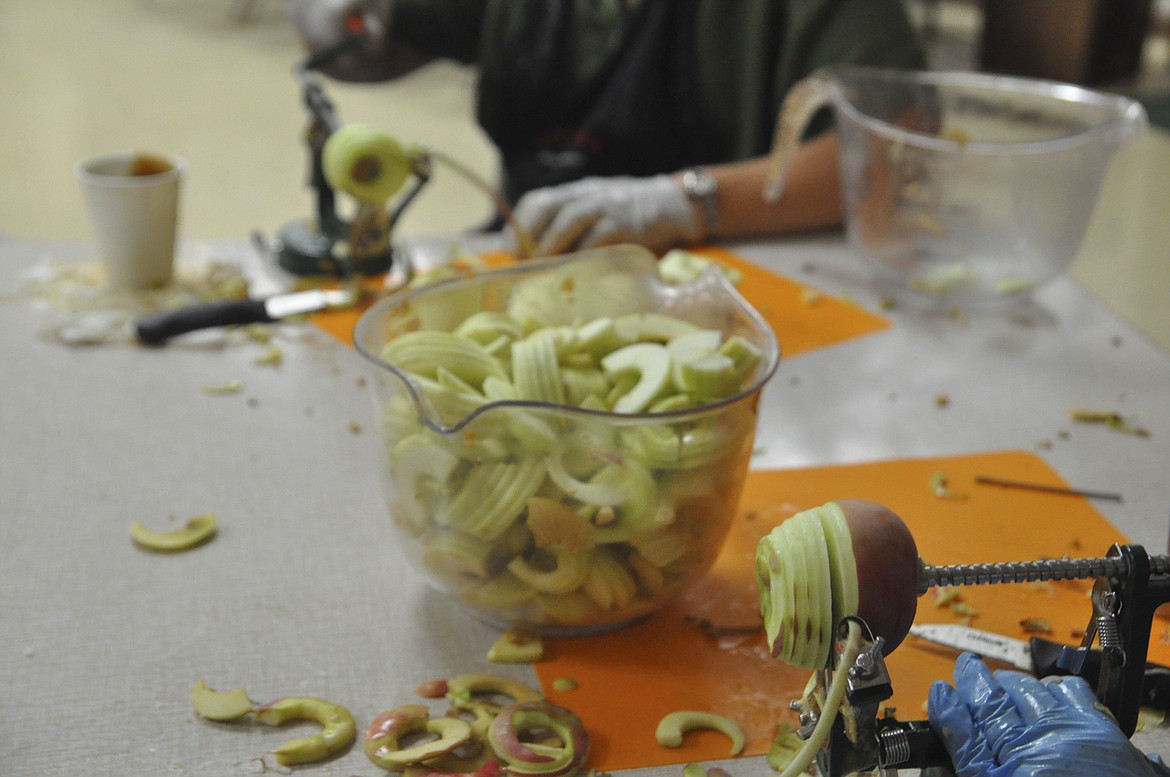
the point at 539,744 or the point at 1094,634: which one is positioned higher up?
the point at 1094,634

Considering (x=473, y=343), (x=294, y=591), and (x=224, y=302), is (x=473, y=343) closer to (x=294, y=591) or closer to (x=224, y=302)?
(x=294, y=591)

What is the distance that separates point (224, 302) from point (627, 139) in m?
0.75

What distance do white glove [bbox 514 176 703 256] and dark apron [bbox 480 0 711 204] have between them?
0.38 m

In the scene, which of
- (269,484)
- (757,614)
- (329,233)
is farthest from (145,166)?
(757,614)

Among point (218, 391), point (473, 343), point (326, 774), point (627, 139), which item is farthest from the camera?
point (627, 139)

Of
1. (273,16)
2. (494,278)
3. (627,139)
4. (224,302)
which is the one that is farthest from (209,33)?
(494,278)

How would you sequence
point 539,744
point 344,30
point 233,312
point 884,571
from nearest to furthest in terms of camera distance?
point 884,571 → point 539,744 → point 233,312 → point 344,30

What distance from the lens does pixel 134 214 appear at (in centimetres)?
118

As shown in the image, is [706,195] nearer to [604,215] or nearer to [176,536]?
[604,215]

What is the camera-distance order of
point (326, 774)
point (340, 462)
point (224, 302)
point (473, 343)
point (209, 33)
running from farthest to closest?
point (209, 33) → point (224, 302) → point (340, 462) → point (473, 343) → point (326, 774)

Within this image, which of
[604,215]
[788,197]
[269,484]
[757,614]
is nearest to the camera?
[757,614]

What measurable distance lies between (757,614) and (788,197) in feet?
2.52

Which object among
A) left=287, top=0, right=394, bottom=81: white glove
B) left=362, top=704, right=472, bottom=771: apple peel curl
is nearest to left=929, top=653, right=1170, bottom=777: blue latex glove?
left=362, top=704, right=472, bottom=771: apple peel curl

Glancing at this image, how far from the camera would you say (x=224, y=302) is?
1143mm
